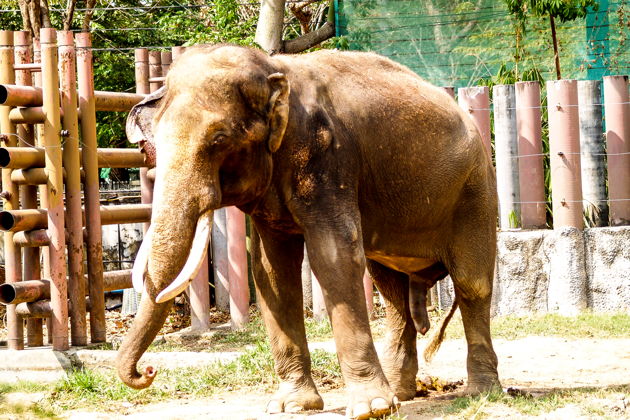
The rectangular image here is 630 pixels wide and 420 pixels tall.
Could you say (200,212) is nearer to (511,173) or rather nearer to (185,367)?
(185,367)

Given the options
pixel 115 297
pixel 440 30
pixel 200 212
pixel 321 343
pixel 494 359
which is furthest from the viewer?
pixel 440 30

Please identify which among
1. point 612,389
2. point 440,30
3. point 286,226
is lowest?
point 612,389

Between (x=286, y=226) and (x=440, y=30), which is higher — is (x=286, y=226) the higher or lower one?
the lower one

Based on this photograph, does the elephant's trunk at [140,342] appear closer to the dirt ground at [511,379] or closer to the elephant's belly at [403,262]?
the dirt ground at [511,379]

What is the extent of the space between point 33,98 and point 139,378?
389 centimetres

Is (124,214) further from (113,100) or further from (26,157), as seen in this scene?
(26,157)

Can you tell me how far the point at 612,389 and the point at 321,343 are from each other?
2823mm

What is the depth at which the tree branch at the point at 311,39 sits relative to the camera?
1348 cm

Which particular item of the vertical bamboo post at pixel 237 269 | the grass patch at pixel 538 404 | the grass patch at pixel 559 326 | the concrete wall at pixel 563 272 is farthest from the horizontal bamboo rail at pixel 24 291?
the concrete wall at pixel 563 272

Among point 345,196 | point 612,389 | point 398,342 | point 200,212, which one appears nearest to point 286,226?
point 345,196

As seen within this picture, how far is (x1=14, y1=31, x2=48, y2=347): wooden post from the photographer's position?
803cm

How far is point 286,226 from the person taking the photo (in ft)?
16.8

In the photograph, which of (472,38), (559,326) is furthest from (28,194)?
(472,38)

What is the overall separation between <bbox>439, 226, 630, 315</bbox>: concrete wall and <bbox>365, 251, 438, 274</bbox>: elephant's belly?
3.35 meters
